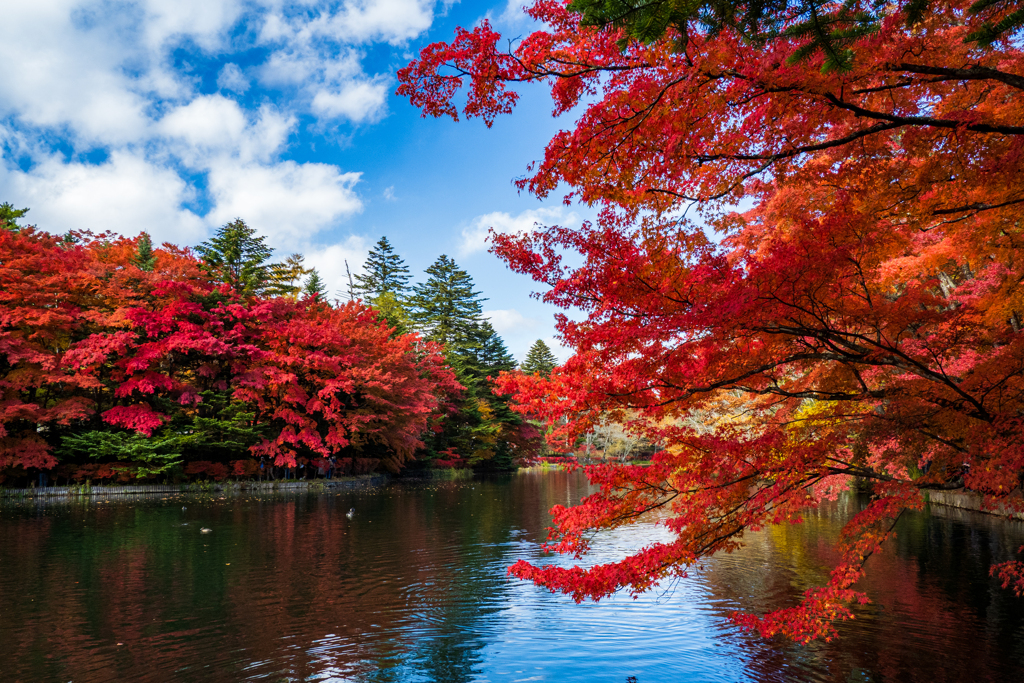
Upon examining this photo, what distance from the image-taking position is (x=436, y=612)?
716 cm

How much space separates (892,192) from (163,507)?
59.9 feet

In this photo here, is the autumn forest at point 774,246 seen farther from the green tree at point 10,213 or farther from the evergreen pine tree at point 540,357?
the evergreen pine tree at point 540,357

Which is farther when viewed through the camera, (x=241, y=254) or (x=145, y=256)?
(x=241, y=254)

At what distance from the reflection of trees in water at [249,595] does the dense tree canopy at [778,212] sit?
2.39m

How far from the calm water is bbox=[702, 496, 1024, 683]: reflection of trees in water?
3 cm

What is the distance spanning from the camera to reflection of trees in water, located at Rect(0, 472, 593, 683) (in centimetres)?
550

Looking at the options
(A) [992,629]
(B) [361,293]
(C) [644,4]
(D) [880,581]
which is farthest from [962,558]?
(B) [361,293]

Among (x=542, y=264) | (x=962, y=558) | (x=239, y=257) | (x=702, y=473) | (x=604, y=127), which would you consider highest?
(x=239, y=257)

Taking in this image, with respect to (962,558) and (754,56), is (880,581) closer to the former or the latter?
(962,558)

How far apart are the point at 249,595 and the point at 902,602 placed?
27.7 ft

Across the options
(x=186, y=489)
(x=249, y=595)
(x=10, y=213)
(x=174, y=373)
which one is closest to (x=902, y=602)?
(x=249, y=595)

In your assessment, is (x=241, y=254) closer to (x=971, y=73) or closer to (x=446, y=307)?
(x=446, y=307)

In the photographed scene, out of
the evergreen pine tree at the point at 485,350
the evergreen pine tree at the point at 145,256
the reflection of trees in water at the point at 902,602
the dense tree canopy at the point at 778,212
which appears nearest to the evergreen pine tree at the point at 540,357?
the evergreen pine tree at the point at 485,350

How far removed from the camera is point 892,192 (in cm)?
441
